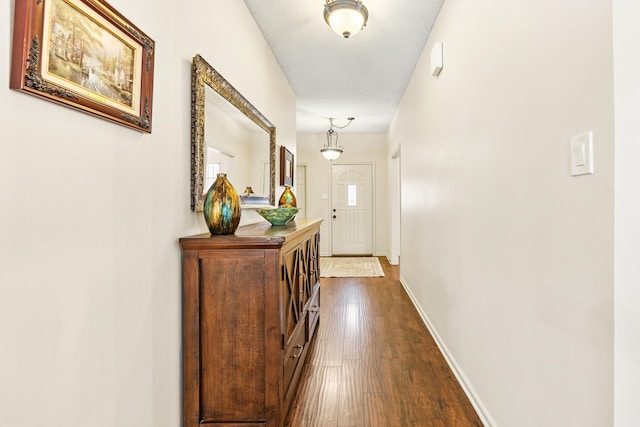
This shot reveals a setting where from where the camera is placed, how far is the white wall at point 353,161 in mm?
6762

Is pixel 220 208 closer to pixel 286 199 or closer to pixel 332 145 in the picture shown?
pixel 286 199

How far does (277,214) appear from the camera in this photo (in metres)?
2.21

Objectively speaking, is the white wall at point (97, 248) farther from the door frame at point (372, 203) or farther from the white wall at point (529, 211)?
the door frame at point (372, 203)

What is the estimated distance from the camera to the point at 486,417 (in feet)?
5.26

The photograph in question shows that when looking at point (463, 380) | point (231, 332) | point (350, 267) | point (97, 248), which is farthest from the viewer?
point (350, 267)

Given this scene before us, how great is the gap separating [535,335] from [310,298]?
1.54m

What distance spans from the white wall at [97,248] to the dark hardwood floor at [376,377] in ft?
2.65

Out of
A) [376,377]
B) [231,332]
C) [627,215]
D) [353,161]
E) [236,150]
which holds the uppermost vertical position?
[353,161]

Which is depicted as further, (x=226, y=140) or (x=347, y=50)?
(x=347, y=50)

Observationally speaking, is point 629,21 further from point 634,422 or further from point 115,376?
point 115,376

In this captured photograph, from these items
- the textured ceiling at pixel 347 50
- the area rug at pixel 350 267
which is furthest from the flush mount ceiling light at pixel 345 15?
A: the area rug at pixel 350 267

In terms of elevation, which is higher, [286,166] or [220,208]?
[286,166]

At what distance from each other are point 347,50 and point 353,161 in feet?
12.1

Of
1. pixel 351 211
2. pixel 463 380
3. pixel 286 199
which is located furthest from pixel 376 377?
pixel 351 211
